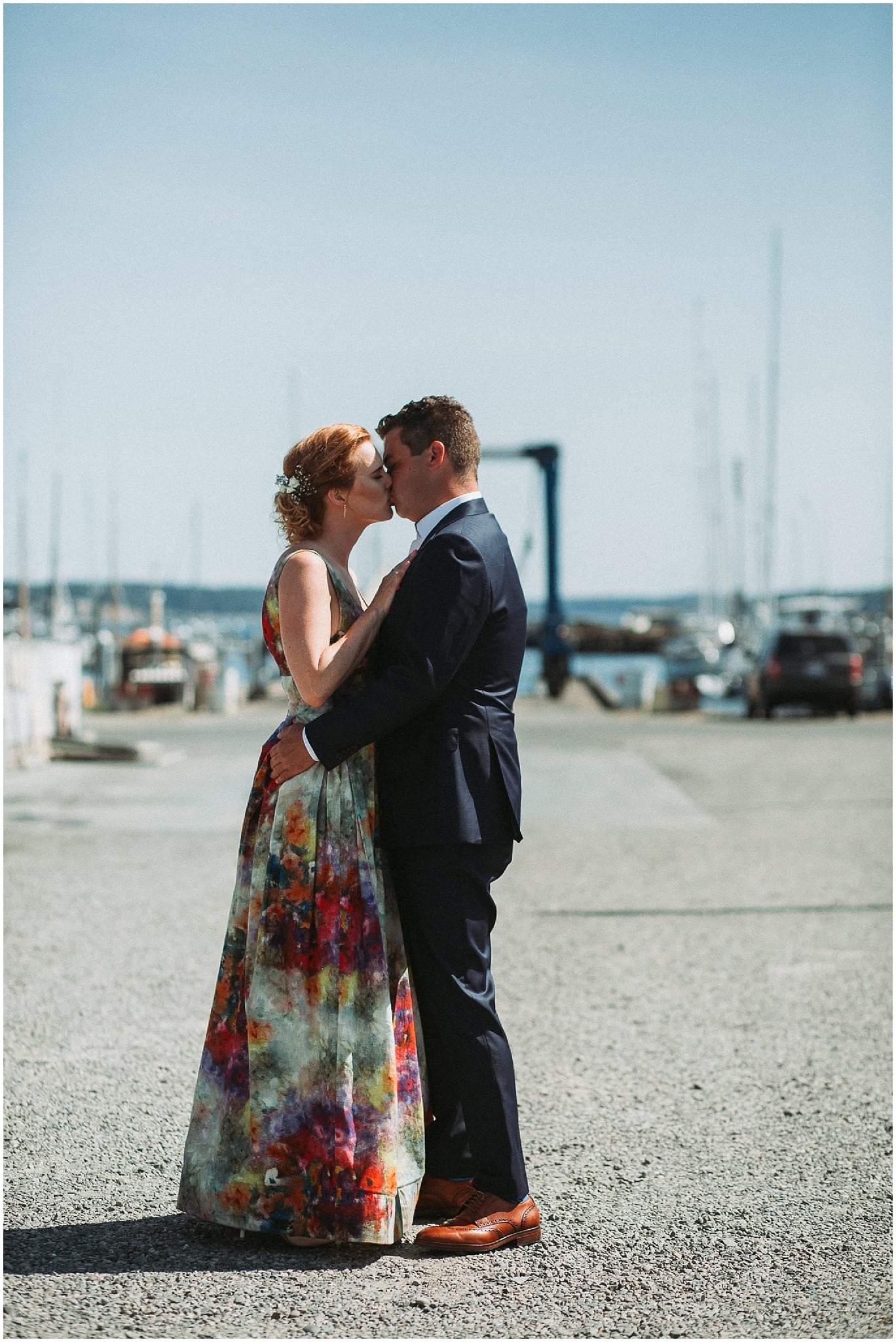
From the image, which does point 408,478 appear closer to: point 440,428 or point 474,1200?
point 440,428

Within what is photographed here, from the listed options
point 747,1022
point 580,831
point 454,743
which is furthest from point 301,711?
point 580,831

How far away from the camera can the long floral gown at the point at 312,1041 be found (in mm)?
3457

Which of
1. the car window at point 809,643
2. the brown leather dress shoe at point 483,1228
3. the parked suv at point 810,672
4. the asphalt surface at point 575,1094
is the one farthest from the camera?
the car window at point 809,643

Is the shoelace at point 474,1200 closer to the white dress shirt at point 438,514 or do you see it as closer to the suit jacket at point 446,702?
the suit jacket at point 446,702

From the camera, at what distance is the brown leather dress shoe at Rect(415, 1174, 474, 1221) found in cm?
367

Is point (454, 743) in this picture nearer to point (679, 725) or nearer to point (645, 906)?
point (645, 906)

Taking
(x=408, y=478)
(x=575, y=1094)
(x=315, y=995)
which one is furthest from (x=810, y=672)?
(x=315, y=995)

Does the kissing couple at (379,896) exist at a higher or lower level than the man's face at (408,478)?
lower

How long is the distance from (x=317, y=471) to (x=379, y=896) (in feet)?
3.45

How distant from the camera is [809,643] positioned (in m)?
24.4

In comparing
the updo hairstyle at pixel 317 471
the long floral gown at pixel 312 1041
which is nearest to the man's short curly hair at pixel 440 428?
the updo hairstyle at pixel 317 471

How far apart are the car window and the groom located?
21.2 metres

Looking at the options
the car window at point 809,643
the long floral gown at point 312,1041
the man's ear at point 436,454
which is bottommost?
the long floral gown at point 312,1041

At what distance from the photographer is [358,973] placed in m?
3.52
